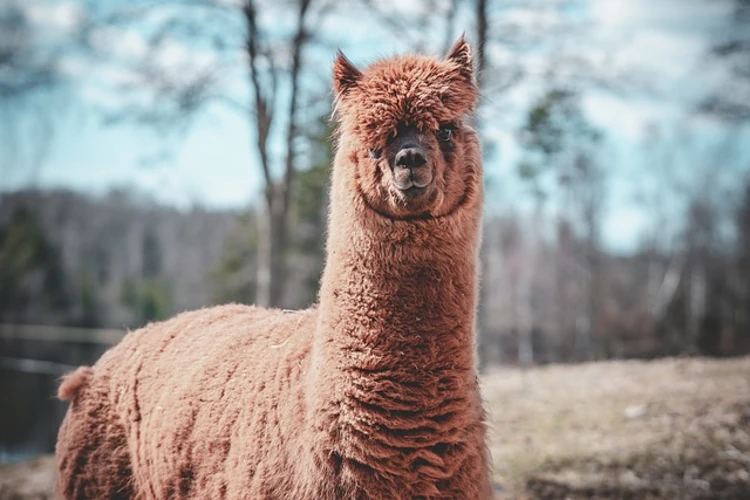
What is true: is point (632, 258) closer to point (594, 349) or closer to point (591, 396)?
point (594, 349)

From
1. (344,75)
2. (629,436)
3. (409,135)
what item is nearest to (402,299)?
(409,135)

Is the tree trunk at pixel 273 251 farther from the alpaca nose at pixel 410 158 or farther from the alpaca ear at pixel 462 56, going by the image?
the alpaca nose at pixel 410 158

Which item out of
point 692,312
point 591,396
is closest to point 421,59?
point 591,396

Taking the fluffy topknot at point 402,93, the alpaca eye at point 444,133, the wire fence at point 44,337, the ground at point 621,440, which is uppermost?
the fluffy topknot at point 402,93

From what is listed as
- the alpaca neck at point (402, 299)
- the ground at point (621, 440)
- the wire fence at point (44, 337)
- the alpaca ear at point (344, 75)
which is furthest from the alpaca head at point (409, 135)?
the wire fence at point (44, 337)

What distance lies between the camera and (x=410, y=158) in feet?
10.1

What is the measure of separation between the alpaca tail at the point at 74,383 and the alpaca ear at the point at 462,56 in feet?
12.1

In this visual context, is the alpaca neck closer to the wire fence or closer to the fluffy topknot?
the fluffy topknot

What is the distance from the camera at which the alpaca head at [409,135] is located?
3.18 meters

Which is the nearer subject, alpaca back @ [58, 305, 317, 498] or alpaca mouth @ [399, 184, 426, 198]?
alpaca mouth @ [399, 184, 426, 198]

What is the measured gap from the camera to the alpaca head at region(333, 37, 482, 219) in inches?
125

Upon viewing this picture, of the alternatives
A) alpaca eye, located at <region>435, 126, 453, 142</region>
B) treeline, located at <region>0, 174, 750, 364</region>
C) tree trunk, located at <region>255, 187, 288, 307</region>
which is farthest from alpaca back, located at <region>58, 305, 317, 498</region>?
treeline, located at <region>0, 174, 750, 364</region>

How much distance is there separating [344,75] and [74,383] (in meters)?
3.25

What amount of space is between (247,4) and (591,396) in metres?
8.58
